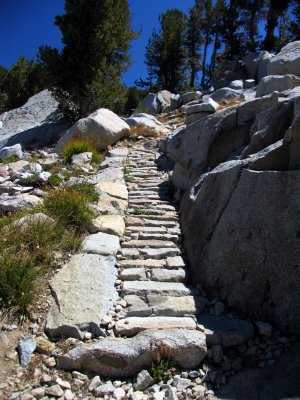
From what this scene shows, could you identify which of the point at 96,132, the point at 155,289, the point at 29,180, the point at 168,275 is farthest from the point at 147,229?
the point at 96,132

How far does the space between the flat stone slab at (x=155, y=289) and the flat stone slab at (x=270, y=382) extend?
139 centimetres

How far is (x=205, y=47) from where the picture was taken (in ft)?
105

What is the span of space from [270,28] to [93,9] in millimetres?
15052

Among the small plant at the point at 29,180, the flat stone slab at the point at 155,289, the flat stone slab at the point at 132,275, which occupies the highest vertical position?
the small plant at the point at 29,180

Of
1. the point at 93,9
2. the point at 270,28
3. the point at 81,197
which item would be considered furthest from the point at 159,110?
the point at 81,197

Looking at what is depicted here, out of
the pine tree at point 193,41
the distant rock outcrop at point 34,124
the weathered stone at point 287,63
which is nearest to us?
the weathered stone at point 287,63

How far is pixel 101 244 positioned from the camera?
5930mm

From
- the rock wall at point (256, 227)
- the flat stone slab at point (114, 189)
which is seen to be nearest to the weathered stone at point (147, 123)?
the flat stone slab at point (114, 189)

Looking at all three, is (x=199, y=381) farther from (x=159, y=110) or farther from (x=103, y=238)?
(x=159, y=110)

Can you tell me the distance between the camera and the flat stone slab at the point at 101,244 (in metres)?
5.72

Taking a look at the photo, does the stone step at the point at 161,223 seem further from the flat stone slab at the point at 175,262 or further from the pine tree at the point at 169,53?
the pine tree at the point at 169,53

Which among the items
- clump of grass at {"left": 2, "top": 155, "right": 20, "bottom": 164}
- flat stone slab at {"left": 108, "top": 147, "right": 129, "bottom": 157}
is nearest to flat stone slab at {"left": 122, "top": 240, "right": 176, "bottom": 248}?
flat stone slab at {"left": 108, "top": 147, "right": 129, "bottom": 157}

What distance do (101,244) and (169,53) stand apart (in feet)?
85.6

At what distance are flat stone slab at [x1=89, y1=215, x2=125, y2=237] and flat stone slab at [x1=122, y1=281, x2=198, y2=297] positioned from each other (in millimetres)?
1459
